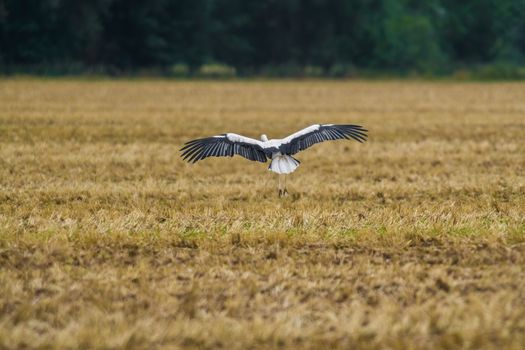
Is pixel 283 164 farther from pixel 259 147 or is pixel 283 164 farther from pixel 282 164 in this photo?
pixel 259 147

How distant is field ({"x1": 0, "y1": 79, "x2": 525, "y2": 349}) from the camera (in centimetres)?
582

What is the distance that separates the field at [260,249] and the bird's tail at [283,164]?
50 cm

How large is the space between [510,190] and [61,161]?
7.99m

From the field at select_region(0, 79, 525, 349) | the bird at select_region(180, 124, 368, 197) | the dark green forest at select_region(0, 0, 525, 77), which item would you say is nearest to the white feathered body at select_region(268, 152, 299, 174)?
the bird at select_region(180, 124, 368, 197)

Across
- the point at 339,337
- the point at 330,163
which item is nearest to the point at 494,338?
the point at 339,337

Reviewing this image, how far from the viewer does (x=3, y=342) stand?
5527 mm

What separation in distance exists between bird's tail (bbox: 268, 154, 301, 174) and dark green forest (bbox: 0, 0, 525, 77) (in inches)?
2035

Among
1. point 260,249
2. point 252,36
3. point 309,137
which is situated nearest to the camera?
point 260,249

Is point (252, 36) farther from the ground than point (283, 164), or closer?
farther from the ground

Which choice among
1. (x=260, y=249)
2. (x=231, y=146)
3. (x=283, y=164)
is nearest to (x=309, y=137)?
(x=283, y=164)

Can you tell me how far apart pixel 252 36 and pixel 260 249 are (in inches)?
2772

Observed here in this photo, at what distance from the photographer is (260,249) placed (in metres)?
8.19

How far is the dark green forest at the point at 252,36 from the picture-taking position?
64.1 meters

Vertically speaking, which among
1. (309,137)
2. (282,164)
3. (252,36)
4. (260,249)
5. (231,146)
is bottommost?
(260,249)
